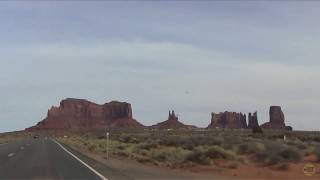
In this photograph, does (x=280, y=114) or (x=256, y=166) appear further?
(x=280, y=114)

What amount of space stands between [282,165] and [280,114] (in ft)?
545

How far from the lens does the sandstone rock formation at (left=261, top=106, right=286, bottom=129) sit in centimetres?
18238

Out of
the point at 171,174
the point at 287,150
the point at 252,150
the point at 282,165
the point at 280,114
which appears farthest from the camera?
the point at 280,114

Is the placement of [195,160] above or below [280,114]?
below

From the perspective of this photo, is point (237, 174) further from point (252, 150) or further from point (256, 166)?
point (252, 150)

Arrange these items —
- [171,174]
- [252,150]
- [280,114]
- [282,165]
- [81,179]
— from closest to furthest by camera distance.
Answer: [81,179]
[171,174]
[282,165]
[252,150]
[280,114]

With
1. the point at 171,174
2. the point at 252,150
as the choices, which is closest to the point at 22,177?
the point at 171,174

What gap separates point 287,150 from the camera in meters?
27.2

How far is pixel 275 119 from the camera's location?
609 feet

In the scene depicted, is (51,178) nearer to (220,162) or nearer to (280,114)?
(220,162)

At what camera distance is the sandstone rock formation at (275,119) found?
18238 centimetres

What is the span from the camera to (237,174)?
899 inches

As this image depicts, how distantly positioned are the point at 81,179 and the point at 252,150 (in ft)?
44.6

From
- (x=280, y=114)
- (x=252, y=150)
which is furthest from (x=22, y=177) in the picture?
(x=280, y=114)
